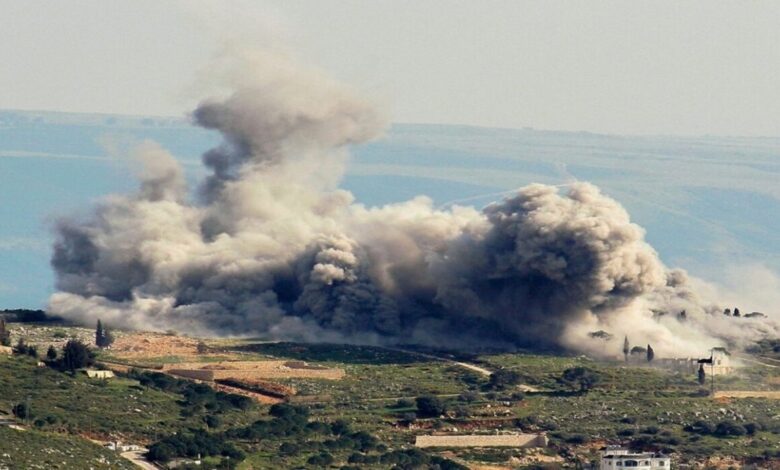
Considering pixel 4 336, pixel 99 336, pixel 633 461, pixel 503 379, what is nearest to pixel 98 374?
pixel 4 336

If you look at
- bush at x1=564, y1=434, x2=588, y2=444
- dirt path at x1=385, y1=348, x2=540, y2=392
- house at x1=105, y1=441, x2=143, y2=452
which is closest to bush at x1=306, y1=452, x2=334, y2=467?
house at x1=105, y1=441, x2=143, y2=452

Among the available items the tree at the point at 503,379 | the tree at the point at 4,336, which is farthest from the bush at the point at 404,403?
the tree at the point at 4,336

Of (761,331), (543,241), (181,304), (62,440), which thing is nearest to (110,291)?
(181,304)

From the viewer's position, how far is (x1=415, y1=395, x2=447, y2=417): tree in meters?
120

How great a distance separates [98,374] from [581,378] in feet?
86.4

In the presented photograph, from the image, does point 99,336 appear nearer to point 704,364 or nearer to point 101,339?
point 101,339

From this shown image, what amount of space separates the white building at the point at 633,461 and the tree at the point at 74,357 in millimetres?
27411

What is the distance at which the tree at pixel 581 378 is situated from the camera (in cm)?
12938

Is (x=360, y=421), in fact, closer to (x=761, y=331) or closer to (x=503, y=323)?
(x=503, y=323)

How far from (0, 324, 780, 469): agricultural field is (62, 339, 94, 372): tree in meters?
1.71

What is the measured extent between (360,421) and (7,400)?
702 inches

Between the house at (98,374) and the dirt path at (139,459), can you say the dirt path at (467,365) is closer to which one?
the house at (98,374)

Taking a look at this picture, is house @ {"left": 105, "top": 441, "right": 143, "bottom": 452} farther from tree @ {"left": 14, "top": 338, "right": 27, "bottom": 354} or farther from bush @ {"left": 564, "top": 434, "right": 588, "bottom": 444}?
bush @ {"left": 564, "top": 434, "right": 588, "bottom": 444}

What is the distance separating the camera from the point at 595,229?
140250mm
